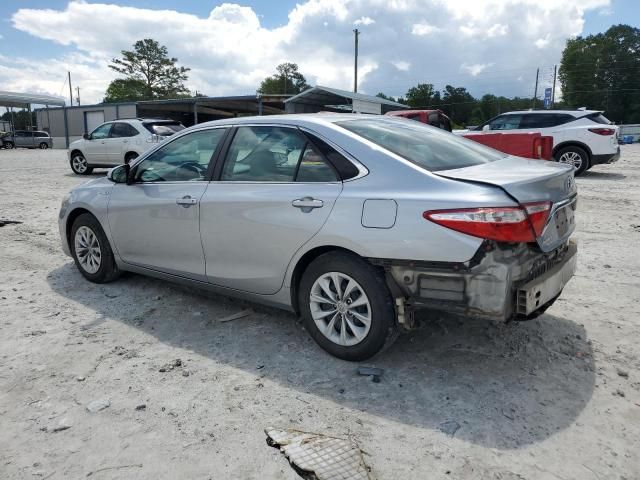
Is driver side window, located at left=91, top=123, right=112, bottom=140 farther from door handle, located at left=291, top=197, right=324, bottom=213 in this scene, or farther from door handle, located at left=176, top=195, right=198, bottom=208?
door handle, located at left=291, top=197, right=324, bottom=213

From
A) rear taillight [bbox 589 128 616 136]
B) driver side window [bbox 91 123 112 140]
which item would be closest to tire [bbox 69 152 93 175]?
driver side window [bbox 91 123 112 140]

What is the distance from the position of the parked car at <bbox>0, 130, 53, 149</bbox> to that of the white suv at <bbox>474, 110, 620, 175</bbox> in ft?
127

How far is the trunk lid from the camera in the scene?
2.85m

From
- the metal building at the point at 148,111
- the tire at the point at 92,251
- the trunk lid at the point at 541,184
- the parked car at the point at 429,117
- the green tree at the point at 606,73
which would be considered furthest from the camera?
the green tree at the point at 606,73

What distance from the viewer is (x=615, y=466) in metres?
2.33

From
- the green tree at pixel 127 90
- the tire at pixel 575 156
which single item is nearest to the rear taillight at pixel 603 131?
the tire at pixel 575 156

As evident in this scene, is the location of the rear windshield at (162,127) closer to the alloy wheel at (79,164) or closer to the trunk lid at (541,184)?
the alloy wheel at (79,164)

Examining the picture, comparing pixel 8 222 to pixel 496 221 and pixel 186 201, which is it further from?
pixel 496 221

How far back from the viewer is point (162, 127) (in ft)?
47.2

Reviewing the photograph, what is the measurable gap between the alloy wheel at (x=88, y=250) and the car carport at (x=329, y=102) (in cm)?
2603

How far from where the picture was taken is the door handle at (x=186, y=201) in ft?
13.0

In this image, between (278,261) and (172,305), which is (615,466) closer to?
(278,261)

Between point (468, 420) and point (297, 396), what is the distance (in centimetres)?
95

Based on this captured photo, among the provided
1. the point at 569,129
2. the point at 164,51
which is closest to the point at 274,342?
the point at 569,129
